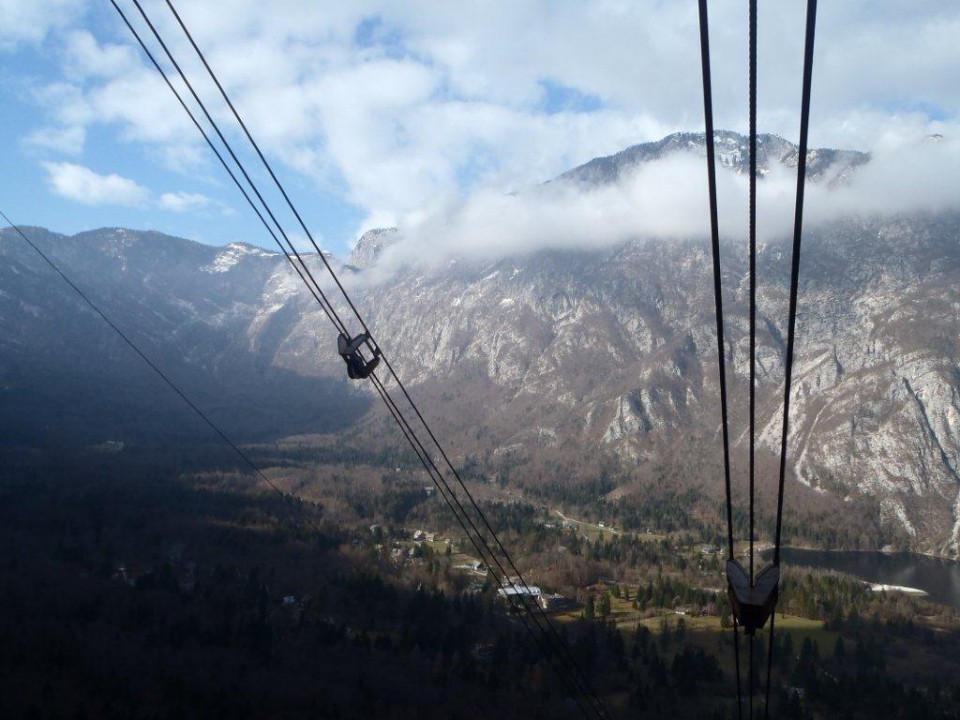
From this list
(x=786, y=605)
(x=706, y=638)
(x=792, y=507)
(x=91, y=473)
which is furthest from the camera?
(x=792, y=507)

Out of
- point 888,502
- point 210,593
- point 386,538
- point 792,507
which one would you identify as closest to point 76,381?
point 386,538

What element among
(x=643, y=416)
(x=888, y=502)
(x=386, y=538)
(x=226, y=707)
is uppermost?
(x=643, y=416)

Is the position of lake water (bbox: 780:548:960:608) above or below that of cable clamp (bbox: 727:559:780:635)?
below

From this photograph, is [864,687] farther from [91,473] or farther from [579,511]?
[91,473]

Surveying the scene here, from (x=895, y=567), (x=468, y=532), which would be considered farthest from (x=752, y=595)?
(x=895, y=567)

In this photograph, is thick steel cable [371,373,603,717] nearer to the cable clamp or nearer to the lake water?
the cable clamp

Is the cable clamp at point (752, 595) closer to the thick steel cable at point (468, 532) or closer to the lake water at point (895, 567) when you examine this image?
the thick steel cable at point (468, 532)

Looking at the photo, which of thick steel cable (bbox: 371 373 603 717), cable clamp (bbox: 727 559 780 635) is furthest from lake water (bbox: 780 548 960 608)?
cable clamp (bbox: 727 559 780 635)

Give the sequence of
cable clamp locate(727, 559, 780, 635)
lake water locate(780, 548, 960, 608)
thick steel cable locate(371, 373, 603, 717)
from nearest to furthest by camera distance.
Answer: cable clamp locate(727, 559, 780, 635)
thick steel cable locate(371, 373, 603, 717)
lake water locate(780, 548, 960, 608)

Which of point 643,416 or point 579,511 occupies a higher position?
point 643,416
